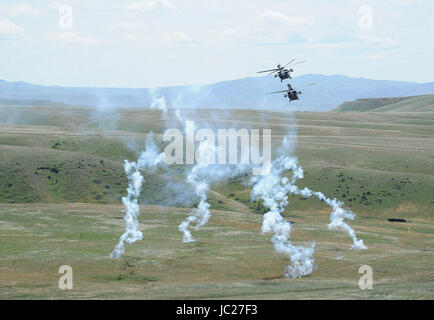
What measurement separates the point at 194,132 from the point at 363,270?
12013 centimetres

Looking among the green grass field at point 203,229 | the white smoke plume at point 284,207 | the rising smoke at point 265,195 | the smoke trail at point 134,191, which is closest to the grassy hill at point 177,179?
the green grass field at point 203,229

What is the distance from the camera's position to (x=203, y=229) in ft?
305

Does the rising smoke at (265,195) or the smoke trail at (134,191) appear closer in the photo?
the rising smoke at (265,195)

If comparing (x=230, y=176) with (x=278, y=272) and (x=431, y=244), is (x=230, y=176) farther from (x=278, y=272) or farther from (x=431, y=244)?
(x=278, y=272)

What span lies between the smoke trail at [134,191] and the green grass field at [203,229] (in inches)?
52.7

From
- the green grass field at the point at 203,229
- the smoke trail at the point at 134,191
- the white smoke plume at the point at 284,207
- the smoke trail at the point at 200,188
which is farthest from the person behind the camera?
the smoke trail at the point at 200,188

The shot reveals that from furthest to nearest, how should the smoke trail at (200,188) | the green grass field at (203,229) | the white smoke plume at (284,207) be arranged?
the smoke trail at (200,188) → the white smoke plume at (284,207) → the green grass field at (203,229)

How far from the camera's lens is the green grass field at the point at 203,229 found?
56844 millimetres

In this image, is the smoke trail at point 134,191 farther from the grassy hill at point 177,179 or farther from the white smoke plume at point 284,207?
the white smoke plume at point 284,207

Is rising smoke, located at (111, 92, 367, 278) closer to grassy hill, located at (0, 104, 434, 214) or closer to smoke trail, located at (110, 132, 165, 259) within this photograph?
smoke trail, located at (110, 132, 165, 259)

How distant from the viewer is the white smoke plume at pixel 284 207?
70.3 meters

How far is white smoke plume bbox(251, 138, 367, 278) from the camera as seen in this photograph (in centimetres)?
7033

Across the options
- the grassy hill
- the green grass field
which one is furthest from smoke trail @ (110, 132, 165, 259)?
the grassy hill

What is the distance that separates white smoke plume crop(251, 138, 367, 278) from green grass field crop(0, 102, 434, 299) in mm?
1530
